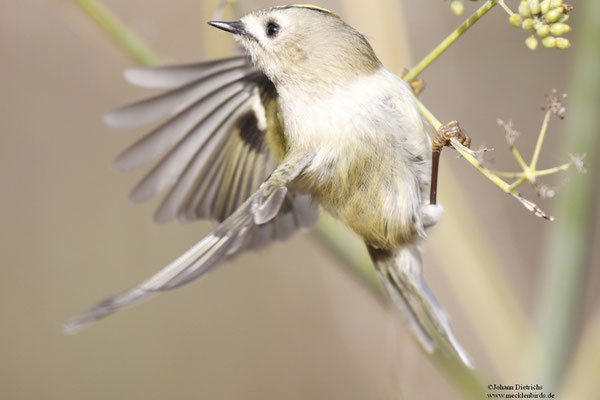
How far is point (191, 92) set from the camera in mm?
1219

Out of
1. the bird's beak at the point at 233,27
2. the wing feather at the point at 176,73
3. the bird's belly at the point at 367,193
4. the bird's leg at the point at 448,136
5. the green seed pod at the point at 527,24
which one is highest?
the bird's beak at the point at 233,27

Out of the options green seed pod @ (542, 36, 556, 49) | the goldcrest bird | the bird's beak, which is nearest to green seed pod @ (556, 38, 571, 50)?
green seed pod @ (542, 36, 556, 49)

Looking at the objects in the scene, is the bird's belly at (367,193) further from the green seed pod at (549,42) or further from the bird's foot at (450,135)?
the green seed pod at (549,42)

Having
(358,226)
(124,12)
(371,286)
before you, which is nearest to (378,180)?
(358,226)

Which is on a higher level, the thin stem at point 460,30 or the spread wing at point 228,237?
the thin stem at point 460,30

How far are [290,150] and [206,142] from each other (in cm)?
27

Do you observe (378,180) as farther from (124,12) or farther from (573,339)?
(124,12)

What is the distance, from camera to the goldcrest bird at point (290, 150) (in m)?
0.98

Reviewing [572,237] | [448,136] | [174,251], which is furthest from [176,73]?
[174,251]

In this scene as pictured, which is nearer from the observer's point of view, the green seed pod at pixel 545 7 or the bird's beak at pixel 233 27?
the green seed pod at pixel 545 7

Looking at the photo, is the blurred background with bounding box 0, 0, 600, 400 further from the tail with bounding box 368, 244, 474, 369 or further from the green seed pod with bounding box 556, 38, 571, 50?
the green seed pod with bounding box 556, 38, 571, 50

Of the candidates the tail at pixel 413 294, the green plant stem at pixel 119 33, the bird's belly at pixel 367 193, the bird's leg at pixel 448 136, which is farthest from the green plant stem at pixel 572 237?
the green plant stem at pixel 119 33

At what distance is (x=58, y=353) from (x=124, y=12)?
1.21 metres

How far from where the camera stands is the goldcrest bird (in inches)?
38.7
